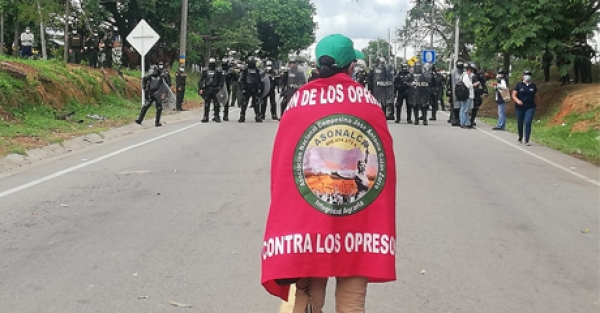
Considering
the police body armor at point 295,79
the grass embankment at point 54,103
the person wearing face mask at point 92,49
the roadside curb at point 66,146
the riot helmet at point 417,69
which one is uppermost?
the person wearing face mask at point 92,49

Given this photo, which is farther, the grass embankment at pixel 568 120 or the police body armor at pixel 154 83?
the police body armor at pixel 154 83

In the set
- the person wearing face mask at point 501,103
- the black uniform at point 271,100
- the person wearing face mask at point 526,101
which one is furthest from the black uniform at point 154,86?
the person wearing face mask at point 501,103

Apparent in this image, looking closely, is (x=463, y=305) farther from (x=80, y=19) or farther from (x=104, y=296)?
(x=80, y=19)

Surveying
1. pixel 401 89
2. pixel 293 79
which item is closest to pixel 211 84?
pixel 293 79

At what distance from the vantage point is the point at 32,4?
82.1 feet

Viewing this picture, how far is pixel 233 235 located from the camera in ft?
24.2

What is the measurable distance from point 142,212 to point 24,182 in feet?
9.84

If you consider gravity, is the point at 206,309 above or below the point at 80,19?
below

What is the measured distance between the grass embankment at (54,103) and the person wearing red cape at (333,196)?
10.7 metres

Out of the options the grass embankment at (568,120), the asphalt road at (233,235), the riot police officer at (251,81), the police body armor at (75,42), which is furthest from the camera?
the police body armor at (75,42)

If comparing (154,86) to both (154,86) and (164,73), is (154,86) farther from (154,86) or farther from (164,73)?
(164,73)

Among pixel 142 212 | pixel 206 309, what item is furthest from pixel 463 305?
pixel 142 212

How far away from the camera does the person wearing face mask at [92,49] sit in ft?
92.4

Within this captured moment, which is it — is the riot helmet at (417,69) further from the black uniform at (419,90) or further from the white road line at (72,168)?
the white road line at (72,168)
